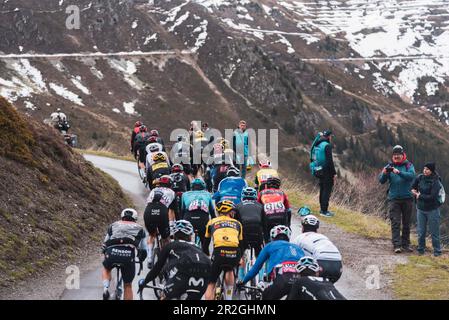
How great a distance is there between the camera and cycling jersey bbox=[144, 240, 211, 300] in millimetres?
8555

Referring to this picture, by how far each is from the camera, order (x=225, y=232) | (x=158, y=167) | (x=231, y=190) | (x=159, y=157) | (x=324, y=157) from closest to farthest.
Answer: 1. (x=225, y=232)
2. (x=231, y=190)
3. (x=158, y=167)
4. (x=159, y=157)
5. (x=324, y=157)

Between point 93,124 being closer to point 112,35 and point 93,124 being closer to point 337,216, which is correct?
point 112,35

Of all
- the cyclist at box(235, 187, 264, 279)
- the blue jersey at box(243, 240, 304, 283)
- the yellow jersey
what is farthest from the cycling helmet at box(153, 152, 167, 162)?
the blue jersey at box(243, 240, 304, 283)

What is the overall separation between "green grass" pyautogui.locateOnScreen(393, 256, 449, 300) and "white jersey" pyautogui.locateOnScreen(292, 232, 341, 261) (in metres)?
2.69

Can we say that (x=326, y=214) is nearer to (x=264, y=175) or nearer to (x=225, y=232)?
(x=264, y=175)

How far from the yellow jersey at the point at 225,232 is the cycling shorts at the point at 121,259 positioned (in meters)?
1.38

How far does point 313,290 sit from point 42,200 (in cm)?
941

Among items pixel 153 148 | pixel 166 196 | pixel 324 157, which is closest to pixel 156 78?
pixel 153 148

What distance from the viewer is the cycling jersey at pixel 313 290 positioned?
709 centimetres

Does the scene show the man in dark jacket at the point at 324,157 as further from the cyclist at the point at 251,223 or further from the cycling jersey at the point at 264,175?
the cyclist at the point at 251,223

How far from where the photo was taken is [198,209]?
1188 centimetres

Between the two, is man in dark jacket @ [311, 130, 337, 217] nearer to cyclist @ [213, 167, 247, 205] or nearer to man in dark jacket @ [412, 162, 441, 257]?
man in dark jacket @ [412, 162, 441, 257]

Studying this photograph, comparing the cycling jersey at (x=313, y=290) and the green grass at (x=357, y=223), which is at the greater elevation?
the cycling jersey at (x=313, y=290)

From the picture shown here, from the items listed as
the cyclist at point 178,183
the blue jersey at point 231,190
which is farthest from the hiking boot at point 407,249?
the cyclist at point 178,183
